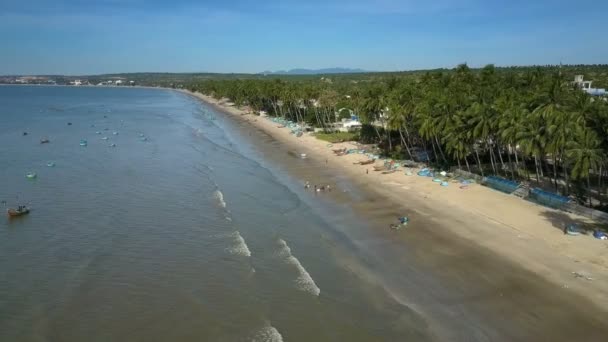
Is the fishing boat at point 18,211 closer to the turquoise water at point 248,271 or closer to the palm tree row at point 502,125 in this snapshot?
the turquoise water at point 248,271

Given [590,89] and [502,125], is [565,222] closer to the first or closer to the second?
[502,125]

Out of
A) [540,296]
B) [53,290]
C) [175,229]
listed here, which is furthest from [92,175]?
[540,296]

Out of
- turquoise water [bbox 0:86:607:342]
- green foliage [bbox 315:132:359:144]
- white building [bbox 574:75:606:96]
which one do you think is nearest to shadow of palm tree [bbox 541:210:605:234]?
turquoise water [bbox 0:86:607:342]

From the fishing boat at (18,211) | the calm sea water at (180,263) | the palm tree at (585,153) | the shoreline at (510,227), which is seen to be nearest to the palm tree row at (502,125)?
the palm tree at (585,153)

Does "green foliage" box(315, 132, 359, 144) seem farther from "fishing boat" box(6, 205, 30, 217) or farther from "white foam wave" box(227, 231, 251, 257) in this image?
"fishing boat" box(6, 205, 30, 217)

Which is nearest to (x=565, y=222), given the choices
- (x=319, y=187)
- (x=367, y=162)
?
(x=319, y=187)

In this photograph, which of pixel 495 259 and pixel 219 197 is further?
pixel 219 197

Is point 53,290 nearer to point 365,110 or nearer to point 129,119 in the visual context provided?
point 365,110
